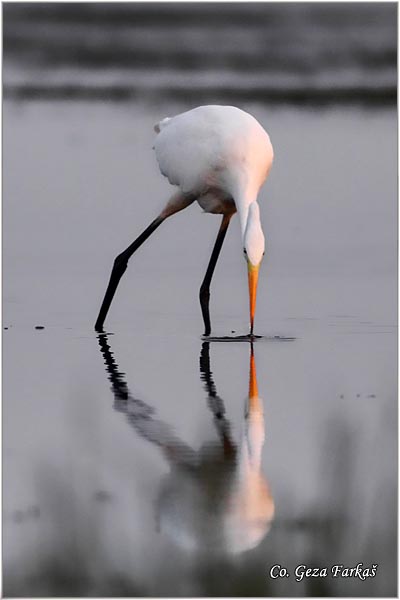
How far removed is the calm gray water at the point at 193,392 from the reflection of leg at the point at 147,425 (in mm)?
18

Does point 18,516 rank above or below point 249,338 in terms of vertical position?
below

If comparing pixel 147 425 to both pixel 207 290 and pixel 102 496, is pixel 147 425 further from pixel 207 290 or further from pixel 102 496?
pixel 207 290

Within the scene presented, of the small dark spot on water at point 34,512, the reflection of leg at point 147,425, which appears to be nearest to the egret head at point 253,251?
the reflection of leg at point 147,425

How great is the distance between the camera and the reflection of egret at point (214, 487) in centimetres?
591

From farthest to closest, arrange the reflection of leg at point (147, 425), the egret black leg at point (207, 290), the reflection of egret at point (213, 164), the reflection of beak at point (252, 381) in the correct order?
the reflection of egret at point (213, 164), the egret black leg at point (207, 290), the reflection of beak at point (252, 381), the reflection of leg at point (147, 425)

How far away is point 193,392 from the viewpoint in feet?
27.5

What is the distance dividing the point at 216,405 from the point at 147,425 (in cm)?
60

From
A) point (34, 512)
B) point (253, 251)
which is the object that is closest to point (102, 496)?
point (34, 512)

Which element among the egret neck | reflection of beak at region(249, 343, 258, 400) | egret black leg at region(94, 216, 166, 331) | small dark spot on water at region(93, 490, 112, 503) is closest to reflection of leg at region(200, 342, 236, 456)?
reflection of beak at region(249, 343, 258, 400)

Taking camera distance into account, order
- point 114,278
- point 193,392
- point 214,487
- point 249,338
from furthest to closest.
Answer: point 114,278 → point 249,338 → point 193,392 → point 214,487

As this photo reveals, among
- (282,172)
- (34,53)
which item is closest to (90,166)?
(282,172)

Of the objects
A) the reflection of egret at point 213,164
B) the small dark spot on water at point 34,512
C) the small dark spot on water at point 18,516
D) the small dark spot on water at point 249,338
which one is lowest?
the small dark spot on water at point 18,516

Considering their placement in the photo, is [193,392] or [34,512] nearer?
[34,512]

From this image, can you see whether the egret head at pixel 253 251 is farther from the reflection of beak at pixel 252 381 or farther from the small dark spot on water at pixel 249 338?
the reflection of beak at pixel 252 381
